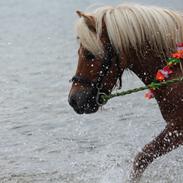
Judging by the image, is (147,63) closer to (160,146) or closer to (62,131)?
(160,146)

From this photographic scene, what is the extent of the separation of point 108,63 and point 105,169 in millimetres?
2123

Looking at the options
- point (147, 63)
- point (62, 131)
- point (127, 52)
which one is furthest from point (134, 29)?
point (62, 131)

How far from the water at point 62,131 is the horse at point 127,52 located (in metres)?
0.83

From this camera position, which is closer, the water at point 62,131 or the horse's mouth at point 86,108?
the horse's mouth at point 86,108

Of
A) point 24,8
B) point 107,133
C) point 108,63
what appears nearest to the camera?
point 108,63

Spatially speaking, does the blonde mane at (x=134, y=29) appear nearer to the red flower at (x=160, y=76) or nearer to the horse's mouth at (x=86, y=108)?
the red flower at (x=160, y=76)

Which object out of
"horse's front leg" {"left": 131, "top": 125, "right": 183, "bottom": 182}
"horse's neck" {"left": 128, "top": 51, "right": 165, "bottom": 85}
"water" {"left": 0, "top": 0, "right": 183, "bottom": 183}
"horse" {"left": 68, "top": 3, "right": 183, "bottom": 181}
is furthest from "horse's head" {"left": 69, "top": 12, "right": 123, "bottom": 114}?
"water" {"left": 0, "top": 0, "right": 183, "bottom": 183}

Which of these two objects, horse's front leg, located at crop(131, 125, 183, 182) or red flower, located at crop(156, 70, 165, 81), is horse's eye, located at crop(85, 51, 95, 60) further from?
horse's front leg, located at crop(131, 125, 183, 182)

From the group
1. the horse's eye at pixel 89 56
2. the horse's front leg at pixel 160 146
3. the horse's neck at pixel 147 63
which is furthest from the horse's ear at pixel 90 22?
the horse's front leg at pixel 160 146

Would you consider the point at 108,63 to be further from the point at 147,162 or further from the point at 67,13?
the point at 67,13

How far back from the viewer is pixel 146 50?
15.6 ft

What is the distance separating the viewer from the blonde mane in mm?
4598

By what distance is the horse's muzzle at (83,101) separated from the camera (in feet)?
15.5

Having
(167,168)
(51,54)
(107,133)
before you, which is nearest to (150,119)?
(107,133)
